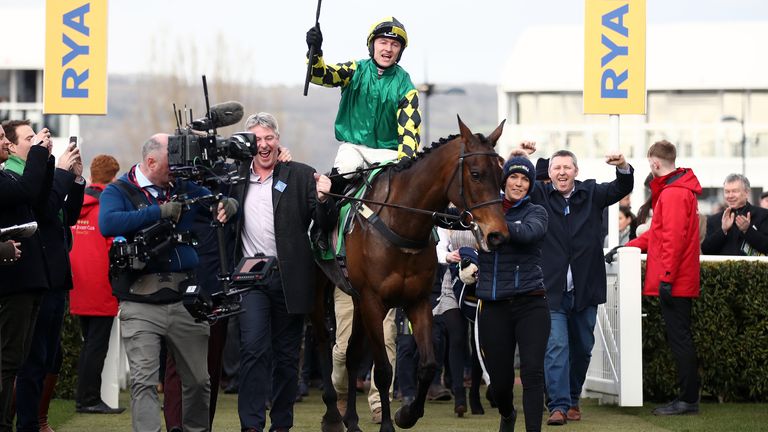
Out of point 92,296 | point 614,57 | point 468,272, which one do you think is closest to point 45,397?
point 92,296

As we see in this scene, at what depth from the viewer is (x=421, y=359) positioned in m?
8.87

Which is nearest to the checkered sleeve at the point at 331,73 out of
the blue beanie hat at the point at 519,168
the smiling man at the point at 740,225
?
the blue beanie hat at the point at 519,168

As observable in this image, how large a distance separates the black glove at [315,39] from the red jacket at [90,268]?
288cm

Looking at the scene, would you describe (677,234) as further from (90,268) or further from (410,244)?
(90,268)

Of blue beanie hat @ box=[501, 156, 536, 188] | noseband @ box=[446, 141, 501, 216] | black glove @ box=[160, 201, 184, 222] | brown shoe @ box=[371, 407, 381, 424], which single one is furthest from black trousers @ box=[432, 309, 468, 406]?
black glove @ box=[160, 201, 184, 222]

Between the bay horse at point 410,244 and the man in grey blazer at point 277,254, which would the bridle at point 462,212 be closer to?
the bay horse at point 410,244

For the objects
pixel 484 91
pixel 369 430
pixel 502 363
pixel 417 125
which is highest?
pixel 484 91

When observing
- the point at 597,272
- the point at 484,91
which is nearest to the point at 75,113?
the point at 597,272

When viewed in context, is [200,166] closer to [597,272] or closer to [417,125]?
[417,125]

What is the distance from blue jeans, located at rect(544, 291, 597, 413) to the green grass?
244 mm

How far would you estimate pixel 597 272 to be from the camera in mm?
11047

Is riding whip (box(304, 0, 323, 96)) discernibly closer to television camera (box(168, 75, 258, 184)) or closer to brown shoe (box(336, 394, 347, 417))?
television camera (box(168, 75, 258, 184))

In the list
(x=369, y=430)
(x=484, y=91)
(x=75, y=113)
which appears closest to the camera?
(x=369, y=430)

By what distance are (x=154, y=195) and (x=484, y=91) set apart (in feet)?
613
